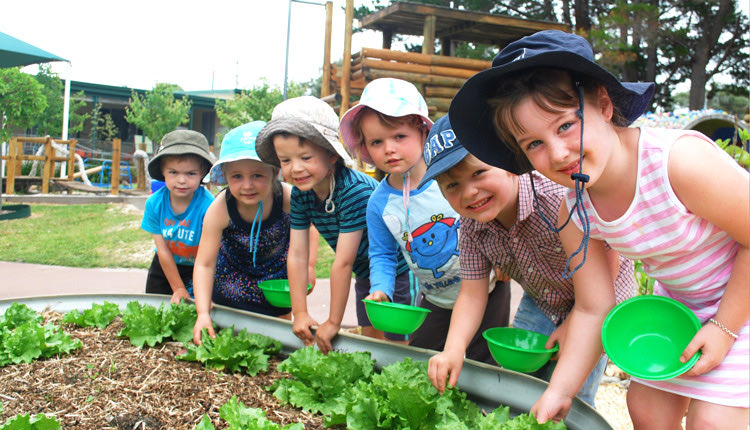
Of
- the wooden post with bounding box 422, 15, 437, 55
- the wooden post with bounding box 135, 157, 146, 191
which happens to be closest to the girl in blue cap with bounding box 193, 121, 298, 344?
the wooden post with bounding box 422, 15, 437, 55

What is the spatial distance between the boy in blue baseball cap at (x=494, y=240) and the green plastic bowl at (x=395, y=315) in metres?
0.12

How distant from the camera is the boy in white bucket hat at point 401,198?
2174 millimetres

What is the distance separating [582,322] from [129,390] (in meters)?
1.50

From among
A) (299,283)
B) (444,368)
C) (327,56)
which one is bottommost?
(444,368)

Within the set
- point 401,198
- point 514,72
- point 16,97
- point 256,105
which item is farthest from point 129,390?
point 256,105

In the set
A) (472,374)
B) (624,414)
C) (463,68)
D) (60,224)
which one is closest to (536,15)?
(463,68)

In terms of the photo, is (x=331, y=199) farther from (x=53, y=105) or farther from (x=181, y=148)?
(x=53, y=105)

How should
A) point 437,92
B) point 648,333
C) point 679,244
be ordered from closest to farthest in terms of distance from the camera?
point 679,244
point 648,333
point 437,92

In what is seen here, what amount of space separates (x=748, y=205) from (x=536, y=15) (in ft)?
41.6

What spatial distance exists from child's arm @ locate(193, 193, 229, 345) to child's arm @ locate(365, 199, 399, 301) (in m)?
0.78

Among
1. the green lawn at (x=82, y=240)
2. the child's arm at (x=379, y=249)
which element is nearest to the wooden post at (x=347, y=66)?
the green lawn at (x=82, y=240)

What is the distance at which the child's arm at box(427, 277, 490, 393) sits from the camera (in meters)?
1.69

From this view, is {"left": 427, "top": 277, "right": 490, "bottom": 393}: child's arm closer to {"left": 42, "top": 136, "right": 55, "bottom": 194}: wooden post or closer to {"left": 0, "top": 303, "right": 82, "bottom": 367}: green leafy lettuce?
{"left": 0, "top": 303, "right": 82, "bottom": 367}: green leafy lettuce

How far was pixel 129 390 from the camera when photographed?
1975mm
